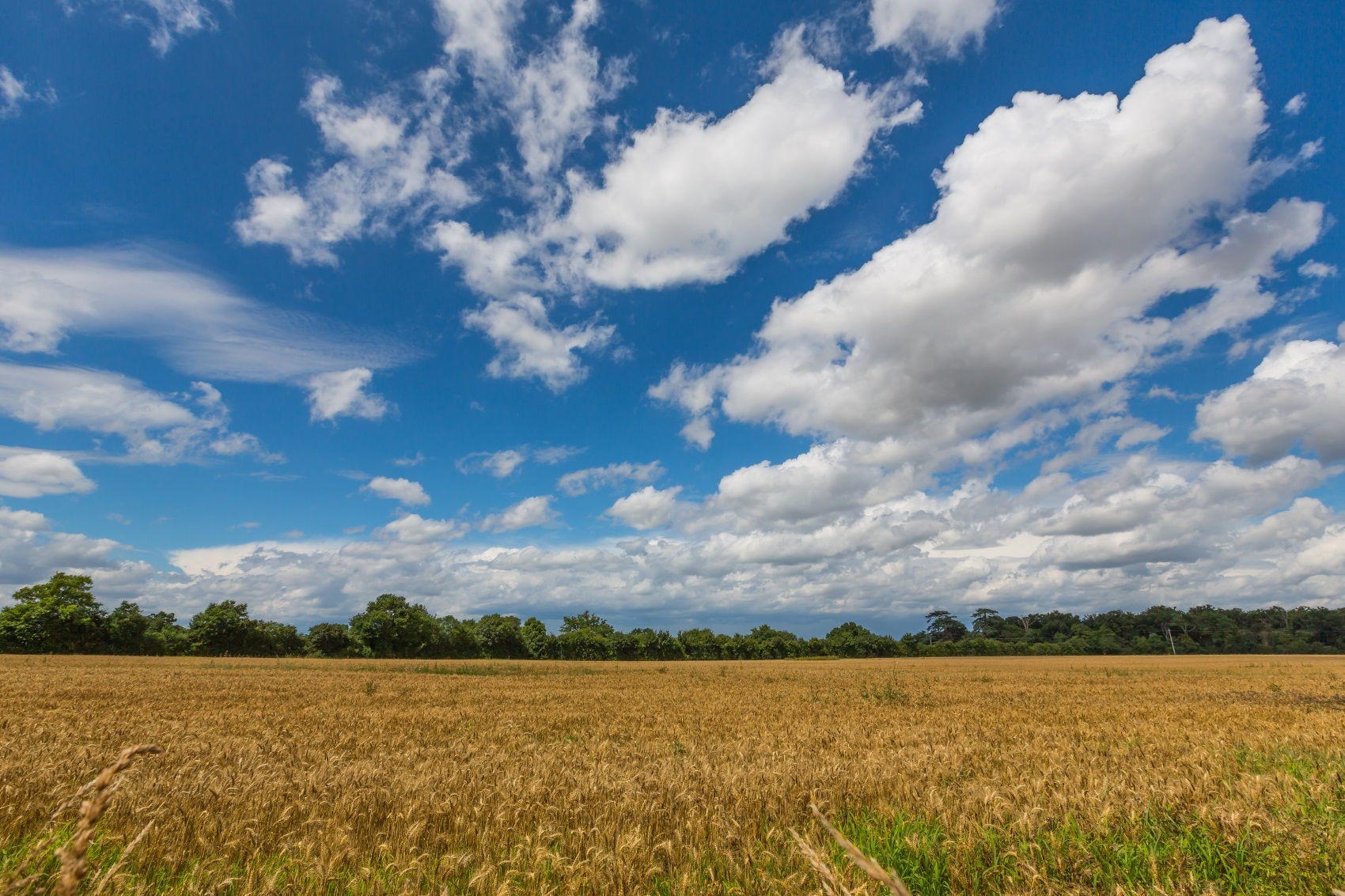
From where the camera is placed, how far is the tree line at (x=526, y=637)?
9969cm

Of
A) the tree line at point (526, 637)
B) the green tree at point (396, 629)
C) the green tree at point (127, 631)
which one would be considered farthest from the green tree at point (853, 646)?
the green tree at point (127, 631)

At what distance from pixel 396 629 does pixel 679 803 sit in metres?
122

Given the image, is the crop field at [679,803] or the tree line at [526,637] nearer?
the crop field at [679,803]

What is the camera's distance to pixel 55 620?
96812 millimetres

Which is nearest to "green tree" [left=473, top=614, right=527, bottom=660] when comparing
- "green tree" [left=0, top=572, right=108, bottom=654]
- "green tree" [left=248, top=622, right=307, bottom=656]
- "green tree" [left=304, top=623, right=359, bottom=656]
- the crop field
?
"green tree" [left=304, top=623, right=359, bottom=656]

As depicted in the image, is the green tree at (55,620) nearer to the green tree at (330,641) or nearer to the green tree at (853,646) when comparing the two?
the green tree at (330,641)

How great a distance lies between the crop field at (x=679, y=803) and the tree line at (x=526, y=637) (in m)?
106

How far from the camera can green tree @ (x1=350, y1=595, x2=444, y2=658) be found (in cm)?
11456

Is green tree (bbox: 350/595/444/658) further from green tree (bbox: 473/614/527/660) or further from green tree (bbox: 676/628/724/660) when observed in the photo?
green tree (bbox: 676/628/724/660)

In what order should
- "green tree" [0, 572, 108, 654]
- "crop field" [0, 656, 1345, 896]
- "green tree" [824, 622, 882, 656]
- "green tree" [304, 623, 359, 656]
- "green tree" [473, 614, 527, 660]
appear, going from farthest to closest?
"green tree" [824, 622, 882, 656], "green tree" [473, 614, 527, 660], "green tree" [304, 623, 359, 656], "green tree" [0, 572, 108, 654], "crop field" [0, 656, 1345, 896]

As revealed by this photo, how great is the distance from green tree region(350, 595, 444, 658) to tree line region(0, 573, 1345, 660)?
0.18 meters

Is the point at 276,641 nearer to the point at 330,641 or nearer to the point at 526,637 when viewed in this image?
the point at 330,641

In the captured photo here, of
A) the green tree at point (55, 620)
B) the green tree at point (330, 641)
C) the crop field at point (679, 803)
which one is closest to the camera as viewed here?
the crop field at point (679, 803)

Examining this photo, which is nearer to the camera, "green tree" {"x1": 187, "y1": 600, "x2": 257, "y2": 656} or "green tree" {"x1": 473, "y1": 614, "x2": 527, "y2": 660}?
"green tree" {"x1": 187, "y1": 600, "x2": 257, "y2": 656}
